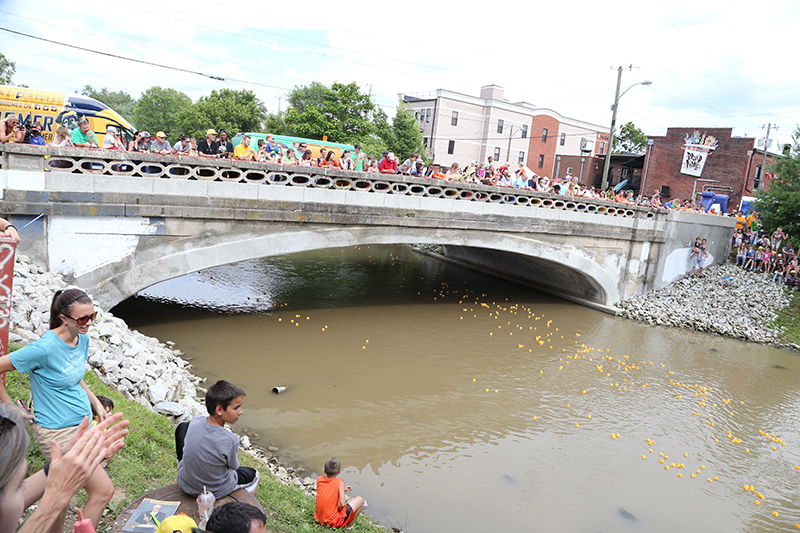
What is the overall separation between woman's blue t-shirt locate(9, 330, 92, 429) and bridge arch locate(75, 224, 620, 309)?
744 cm

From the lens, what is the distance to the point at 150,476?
4840 mm

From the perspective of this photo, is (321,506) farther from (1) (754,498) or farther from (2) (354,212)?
(2) (354,212)

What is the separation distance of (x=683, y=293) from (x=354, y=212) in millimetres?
14336

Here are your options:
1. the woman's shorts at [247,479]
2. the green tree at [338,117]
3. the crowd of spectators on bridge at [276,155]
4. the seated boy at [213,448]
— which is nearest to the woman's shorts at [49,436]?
the seated boy at [213,448]

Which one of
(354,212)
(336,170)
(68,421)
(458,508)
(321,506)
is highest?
(336,170)

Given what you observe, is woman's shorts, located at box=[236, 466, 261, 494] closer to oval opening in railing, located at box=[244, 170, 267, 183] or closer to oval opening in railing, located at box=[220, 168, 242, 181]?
oval opening in railing, located at box=[220, 168, 242, 181]

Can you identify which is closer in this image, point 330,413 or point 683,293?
point 330,413

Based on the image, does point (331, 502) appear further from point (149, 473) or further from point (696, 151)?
point (696, 151)

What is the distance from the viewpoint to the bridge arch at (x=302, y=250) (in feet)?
34.6

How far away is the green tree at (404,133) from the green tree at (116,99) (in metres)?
80.7

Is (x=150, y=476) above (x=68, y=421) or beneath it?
beneath

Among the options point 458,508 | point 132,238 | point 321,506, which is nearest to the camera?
point 321,506

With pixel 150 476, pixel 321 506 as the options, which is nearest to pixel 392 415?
pixel 321 506

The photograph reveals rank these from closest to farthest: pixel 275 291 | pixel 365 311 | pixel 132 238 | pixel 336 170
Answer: pixel 132 238 → pixel 336 170 → pixel 365 311 → pixel 275 291
